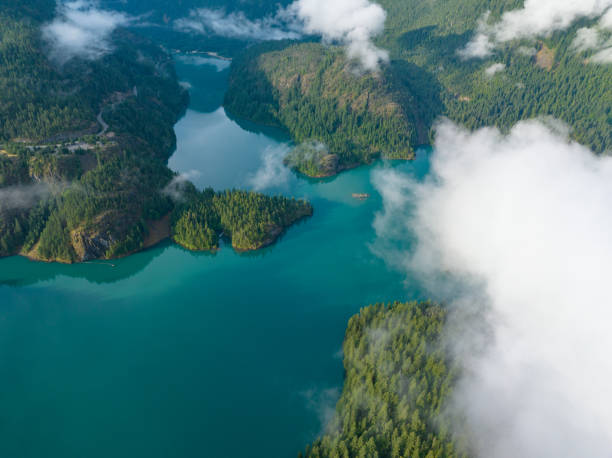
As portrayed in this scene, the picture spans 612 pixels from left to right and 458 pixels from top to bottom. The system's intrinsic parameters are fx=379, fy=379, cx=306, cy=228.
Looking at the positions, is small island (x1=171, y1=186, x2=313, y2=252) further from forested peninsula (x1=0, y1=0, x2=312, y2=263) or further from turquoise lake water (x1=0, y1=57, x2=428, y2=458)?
turquoise lake water (x1=0, y1=57, x2=428, y2=458)

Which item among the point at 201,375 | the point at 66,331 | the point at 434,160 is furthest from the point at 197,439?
the point at 434,160

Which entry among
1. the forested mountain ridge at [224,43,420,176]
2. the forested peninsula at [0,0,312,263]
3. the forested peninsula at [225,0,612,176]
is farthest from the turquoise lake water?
the forested peninsula at [225,0,612,176]

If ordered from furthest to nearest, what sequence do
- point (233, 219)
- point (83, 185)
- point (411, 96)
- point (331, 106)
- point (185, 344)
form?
point (411, 96) → point (331, 106) → point (83, 185) → point (233, 219) → point (185, 344)

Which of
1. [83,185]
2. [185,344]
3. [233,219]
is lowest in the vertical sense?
[185,344]

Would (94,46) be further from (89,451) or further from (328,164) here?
(89,451)

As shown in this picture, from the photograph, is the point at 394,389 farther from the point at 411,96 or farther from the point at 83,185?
the point at 411,96

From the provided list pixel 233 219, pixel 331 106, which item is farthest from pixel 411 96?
pixel 233 219

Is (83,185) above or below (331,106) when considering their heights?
below
